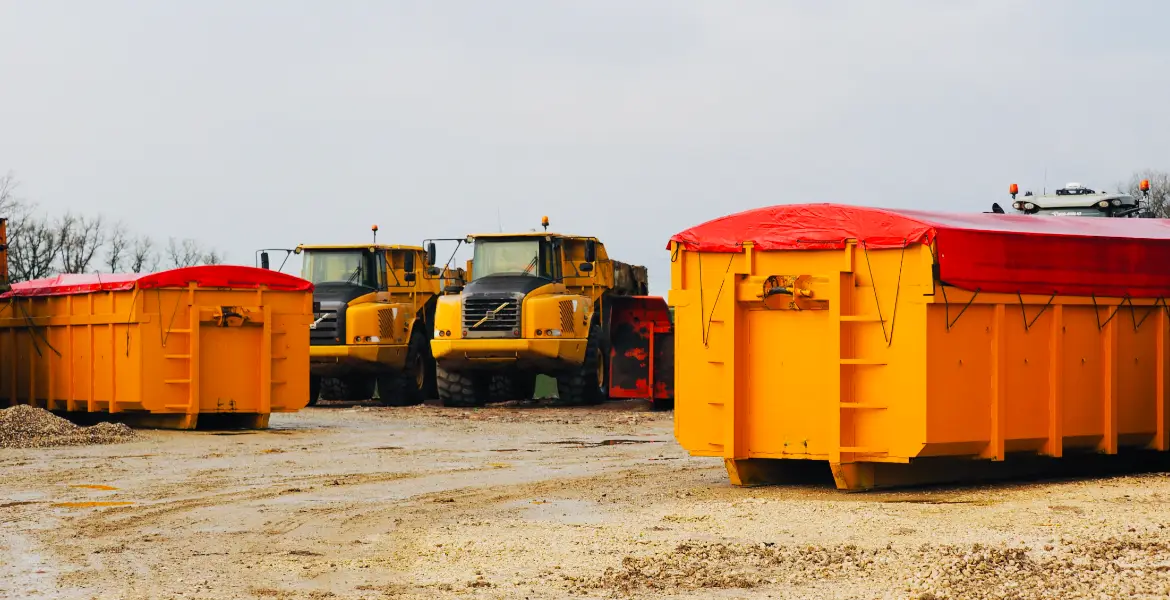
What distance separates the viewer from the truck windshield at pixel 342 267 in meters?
30.3

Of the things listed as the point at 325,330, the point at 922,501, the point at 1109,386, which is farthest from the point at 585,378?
the point at 922,501

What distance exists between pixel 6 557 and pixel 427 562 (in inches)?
107

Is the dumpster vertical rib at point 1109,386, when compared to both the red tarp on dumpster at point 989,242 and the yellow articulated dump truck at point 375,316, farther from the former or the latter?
the yellow articulated dump truck at point 375,316

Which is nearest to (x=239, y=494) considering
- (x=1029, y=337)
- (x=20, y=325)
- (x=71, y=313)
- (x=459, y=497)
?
(x=459, y=497)

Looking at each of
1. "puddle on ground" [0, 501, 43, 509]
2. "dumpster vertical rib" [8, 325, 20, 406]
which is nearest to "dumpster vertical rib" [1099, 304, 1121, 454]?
"puddle on ground" [0, 501, 43, 509]

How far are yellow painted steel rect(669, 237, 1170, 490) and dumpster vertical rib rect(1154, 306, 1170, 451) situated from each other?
1.48 feet

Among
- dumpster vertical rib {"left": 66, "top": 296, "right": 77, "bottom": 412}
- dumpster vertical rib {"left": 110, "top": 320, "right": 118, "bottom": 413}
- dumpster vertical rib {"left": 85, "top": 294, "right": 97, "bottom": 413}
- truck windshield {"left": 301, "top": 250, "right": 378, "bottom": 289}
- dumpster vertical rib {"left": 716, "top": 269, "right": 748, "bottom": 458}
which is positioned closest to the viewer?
dumpster vertical rib {"left": 716, "top": 269, "right": 748, "bottom": 458}

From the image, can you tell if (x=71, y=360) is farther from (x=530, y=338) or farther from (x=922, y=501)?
(x=922, y=501)

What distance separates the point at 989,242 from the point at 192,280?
41.2 ft

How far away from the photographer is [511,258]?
2848 cm

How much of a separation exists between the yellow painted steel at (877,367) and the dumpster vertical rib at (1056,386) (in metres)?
0.02

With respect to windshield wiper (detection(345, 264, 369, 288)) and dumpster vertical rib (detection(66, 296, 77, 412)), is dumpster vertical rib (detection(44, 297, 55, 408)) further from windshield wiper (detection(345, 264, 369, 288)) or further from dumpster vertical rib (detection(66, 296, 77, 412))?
windshield wiper (detection(345, 264, 369, 288))

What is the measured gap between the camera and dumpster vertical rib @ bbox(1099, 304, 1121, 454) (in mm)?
13523

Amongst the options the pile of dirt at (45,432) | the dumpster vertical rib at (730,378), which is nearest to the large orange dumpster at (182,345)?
the pile of dirt at (45,432)
